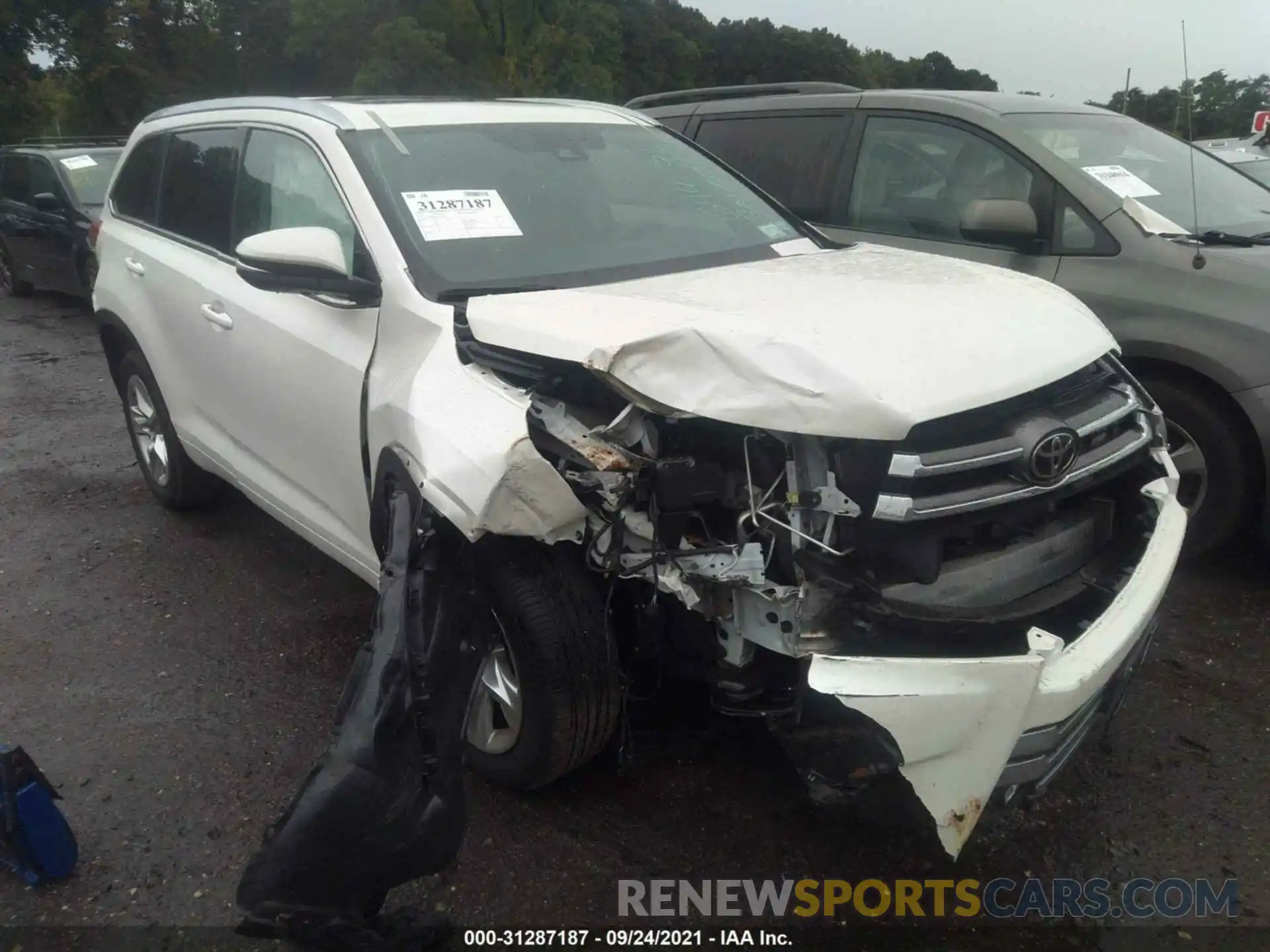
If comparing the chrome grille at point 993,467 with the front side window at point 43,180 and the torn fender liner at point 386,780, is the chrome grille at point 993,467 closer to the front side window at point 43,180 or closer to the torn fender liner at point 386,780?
the torn fender liner at point 386,780

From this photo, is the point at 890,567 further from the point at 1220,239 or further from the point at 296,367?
the point at 1220,239

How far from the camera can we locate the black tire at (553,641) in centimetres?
237

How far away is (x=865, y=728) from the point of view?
1.93m

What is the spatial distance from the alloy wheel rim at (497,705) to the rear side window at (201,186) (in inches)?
79.4

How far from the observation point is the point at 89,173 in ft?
30.0

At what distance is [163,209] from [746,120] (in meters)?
2.84

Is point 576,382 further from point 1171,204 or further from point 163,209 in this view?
point 1171,204

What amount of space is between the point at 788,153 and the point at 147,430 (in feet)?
11.0

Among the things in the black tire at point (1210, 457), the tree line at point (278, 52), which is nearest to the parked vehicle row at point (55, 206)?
the black tire at point (1210, 457)

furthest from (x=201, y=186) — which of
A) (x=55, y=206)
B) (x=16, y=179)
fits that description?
(x=16, y=179)

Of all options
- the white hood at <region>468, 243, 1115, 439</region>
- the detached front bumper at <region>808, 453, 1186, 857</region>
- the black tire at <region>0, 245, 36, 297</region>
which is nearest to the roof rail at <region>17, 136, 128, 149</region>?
the black tire at <region>0, 245, 36, 297</region>

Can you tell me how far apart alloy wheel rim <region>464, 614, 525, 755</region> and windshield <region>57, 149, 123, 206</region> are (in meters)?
8.12

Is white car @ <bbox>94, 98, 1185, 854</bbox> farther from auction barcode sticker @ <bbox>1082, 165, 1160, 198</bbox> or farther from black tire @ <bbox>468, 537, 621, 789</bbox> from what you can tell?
auction barcode sticker @ <bbox>1082, 165, 1160, 198</bbox>

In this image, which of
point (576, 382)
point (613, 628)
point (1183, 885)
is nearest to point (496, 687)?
point (613, 628)
